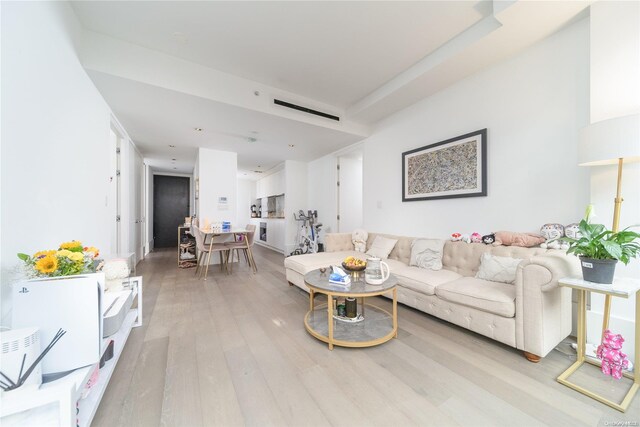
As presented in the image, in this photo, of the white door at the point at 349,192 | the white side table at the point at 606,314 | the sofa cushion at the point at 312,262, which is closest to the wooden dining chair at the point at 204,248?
the sofa cushion at the point at 312,262

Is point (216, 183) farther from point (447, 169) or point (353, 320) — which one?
point (447, 169)

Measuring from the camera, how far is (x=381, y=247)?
11.3 ft

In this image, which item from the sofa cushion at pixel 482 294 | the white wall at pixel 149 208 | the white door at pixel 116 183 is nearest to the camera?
the sofa cushion at pixel 482 294

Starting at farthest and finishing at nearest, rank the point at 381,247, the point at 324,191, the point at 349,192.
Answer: the point at 324,191, the point at 349,192, the point at 381,247

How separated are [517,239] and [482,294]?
826 mm

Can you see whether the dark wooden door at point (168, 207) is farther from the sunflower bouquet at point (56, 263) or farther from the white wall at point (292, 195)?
the sunflower bouquet at point (56, 263)

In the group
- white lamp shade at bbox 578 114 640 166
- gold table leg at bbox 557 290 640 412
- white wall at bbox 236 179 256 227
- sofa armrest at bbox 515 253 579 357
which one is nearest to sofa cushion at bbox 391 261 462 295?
sofa armrest at bbox 515 253 579 357

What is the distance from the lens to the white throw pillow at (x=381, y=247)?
3352 millimetres

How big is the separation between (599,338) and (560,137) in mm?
1738

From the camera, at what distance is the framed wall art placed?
275 centimetres

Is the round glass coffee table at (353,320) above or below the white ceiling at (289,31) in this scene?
below

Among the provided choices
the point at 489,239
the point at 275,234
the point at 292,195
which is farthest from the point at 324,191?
the point at 489,239

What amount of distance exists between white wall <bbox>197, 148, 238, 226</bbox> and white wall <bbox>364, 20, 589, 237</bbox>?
3.79m

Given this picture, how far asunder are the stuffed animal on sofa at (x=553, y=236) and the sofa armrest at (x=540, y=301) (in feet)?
0.96
